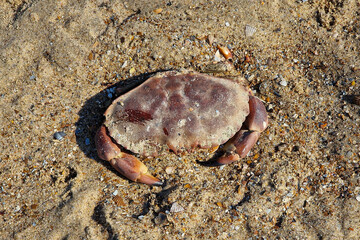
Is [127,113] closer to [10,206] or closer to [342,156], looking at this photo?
[10,206]

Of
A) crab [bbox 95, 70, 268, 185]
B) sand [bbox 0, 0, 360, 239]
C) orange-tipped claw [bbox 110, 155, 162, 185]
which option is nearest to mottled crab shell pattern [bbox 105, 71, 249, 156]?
crab [bbox 95, 70, 268, 185]

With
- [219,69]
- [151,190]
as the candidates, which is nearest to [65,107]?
[151,190]

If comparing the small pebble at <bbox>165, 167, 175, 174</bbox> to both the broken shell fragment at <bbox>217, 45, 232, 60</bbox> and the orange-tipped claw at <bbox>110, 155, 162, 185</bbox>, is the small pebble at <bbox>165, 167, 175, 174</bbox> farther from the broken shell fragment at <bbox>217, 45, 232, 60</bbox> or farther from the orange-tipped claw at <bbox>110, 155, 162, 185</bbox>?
the broken shell fragment at <bbox>217, 45, 232, 60</bbox>

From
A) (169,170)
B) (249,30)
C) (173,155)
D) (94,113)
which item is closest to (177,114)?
(173,155)

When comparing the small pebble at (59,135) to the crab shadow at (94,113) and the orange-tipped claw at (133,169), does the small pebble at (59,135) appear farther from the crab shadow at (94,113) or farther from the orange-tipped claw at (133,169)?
the orange-tipped claw at (133,169)

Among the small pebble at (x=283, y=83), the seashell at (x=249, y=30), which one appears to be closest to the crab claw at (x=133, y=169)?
the small pebble at (x=283, y=83)

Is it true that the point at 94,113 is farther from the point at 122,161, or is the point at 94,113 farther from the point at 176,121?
the point at 176,121

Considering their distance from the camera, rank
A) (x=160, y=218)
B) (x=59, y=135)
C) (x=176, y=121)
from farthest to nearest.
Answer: (x=59, y=135) < (x=176, y=121) < (x=160, y=218)
